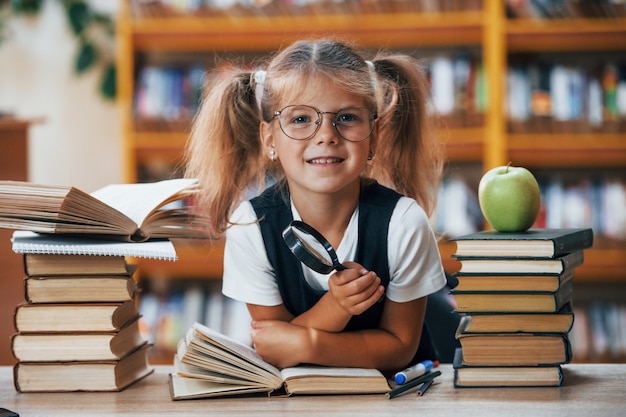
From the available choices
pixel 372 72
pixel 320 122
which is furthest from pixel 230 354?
pixel 372 72

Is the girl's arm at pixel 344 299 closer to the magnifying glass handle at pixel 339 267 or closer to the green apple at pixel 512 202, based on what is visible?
the magnifying glass handle at pixel 339 267

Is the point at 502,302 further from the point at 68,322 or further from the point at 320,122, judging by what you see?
the point at 68,322

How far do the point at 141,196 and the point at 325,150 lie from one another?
30cm

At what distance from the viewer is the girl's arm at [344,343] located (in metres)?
1.27

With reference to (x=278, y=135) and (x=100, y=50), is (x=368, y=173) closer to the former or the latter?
(x=278, y=135)

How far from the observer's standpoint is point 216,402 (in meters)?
1.18

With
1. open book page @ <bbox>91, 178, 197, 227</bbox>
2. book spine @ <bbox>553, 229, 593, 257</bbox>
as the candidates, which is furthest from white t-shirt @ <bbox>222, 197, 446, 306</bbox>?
book spine @ <bbox>553, 229, 593, 257</bbox>

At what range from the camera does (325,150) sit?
4.35 feet

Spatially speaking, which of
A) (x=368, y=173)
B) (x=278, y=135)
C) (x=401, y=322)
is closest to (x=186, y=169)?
(x=278, y=135)

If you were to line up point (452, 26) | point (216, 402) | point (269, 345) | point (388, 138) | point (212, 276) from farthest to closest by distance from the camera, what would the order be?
point (212, 276)
point (452, 26)
point (388, 138)
point (269, 345)
point (216, 402)

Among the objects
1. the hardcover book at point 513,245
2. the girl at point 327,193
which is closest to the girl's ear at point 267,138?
the girl at point 327,193

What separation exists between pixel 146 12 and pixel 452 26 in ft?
3.97

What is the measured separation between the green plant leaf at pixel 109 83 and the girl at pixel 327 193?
8.81ft

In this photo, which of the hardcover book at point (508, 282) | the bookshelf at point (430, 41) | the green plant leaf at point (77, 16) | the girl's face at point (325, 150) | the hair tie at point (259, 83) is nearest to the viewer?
the hardcover book at point (508, 282)
